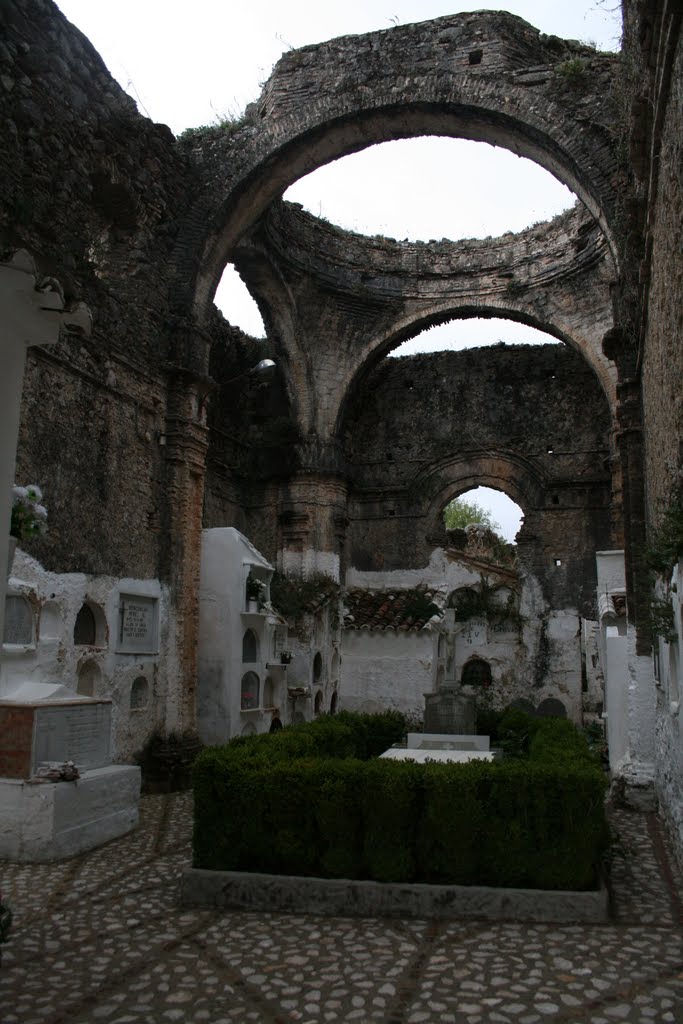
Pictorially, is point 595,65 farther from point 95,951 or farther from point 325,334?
point 95,951

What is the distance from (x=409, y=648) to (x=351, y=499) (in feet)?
12.0

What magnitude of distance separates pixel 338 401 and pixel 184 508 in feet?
19.6

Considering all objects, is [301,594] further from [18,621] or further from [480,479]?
[18,621]

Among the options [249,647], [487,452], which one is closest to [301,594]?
[249,647]

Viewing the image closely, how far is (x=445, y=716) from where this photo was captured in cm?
1127

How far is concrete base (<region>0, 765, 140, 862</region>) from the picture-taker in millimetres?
6195

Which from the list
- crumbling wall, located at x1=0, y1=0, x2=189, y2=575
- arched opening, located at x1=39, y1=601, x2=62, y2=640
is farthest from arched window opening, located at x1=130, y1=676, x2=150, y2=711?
arched opening, located at x1=39, y1=601, x2=62, y2=640

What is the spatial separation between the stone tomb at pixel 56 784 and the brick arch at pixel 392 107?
619cm

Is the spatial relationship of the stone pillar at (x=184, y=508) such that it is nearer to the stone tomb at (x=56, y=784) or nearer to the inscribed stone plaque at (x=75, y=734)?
the inscribed stone plaque at (x=75, y=734)

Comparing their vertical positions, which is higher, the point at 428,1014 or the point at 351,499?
the point at 351,499

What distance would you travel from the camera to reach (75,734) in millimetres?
6902

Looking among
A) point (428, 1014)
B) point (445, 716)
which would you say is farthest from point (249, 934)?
point (445, 716)

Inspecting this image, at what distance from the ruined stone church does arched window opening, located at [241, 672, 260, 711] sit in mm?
54

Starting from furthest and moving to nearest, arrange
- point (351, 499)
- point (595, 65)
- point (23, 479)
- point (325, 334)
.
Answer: point (351, 499) < point (325, 334) < point (595, 65) < point (23, 479)
